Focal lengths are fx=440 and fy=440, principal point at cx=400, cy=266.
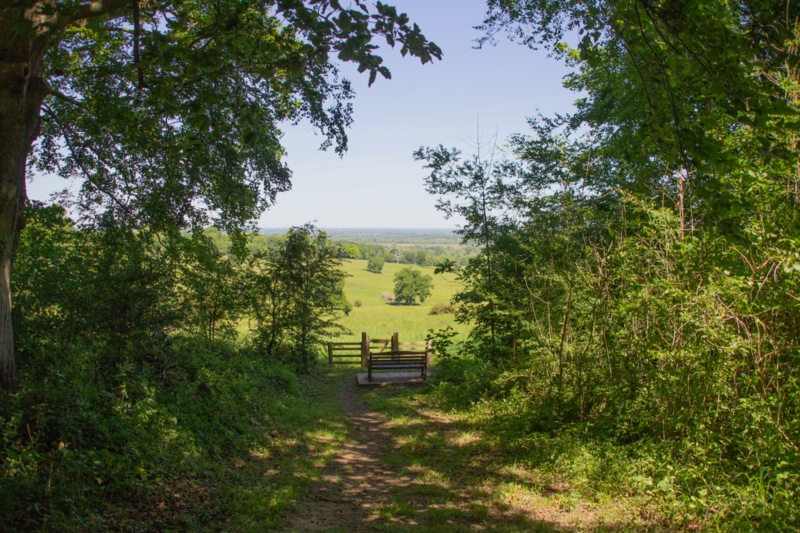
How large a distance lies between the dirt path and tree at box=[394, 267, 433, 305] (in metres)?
48.9

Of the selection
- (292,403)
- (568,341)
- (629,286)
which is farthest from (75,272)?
(629,286)

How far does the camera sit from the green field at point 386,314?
31491mm

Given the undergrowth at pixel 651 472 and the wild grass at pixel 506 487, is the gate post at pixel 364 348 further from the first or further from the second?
the undergrowth at pixel 651 472

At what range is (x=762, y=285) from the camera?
3.75m

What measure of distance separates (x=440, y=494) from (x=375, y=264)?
83291 millimetres

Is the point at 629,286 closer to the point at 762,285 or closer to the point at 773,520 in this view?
the point at 762,285

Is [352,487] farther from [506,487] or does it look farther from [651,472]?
[651,472]

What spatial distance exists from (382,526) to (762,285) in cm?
402

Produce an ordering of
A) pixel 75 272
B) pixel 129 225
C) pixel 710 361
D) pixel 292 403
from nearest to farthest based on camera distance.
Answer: pixel 710 361 → pixel 75 272 → pixel 129 225 → pixel 292 403

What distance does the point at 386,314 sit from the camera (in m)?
46.6

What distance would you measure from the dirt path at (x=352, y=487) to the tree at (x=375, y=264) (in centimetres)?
8029

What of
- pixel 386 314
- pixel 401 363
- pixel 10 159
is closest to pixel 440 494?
pixel 10 159

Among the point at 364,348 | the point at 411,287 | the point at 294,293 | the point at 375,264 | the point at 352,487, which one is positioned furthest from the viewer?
the point at 375,264

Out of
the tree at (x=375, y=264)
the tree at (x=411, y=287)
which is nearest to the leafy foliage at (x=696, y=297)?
the tree at (x=411, y=287)
